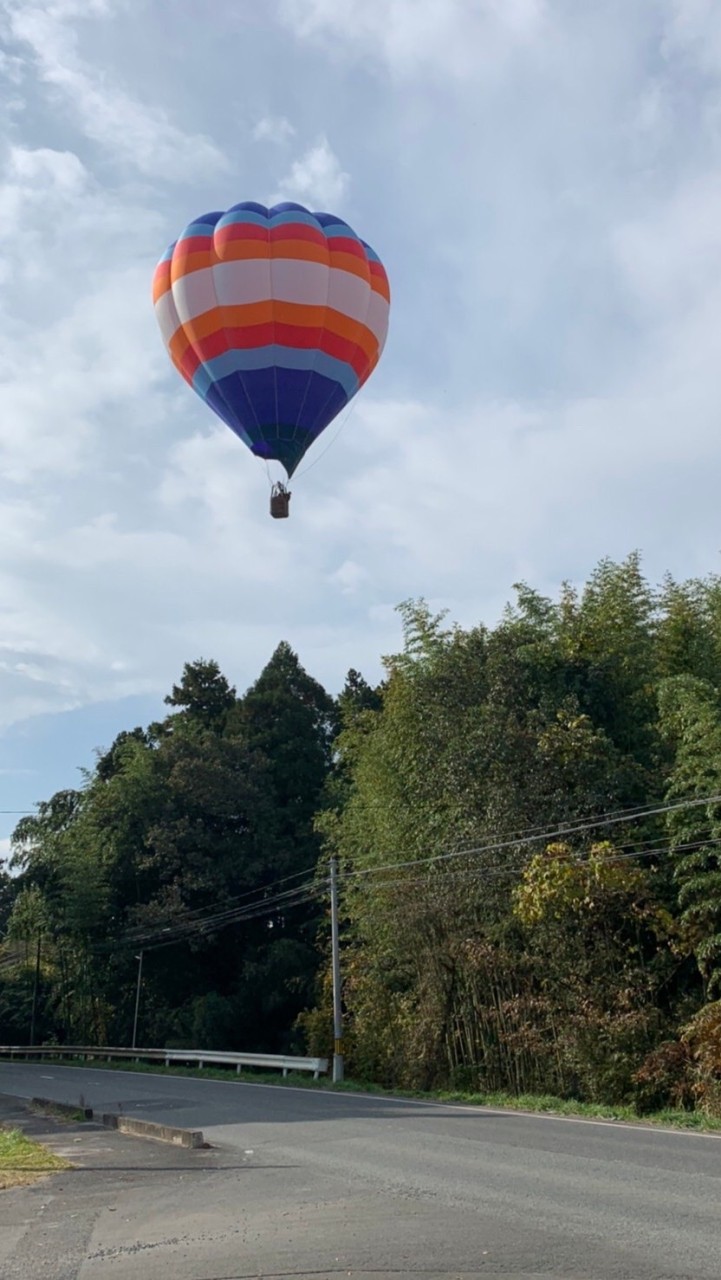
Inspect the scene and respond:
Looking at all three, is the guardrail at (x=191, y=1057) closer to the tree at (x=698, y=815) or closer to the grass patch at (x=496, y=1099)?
the grass patch at (x=496, y=1099)

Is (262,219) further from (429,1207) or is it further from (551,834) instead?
(429,1207)

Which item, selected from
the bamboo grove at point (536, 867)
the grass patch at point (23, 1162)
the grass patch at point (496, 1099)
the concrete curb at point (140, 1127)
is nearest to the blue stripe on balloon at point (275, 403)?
the bamboo grove at point (536, 867)

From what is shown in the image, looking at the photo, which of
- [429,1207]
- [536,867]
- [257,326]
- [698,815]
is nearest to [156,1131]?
[429,1207]

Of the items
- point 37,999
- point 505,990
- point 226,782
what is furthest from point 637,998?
point 37,999

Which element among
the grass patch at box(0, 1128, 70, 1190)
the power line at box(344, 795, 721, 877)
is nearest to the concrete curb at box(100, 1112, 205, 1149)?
the grass patch at box(0, 1128, 70, 1190)

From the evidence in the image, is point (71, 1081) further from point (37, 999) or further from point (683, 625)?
point (37, 999)

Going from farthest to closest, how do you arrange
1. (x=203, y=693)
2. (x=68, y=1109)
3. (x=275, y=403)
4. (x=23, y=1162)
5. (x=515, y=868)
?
(x=203, y=693) → (x=515, y=868) → (x=275, y=403) → (x=68, y=1109) → (x=23, y=1162)
